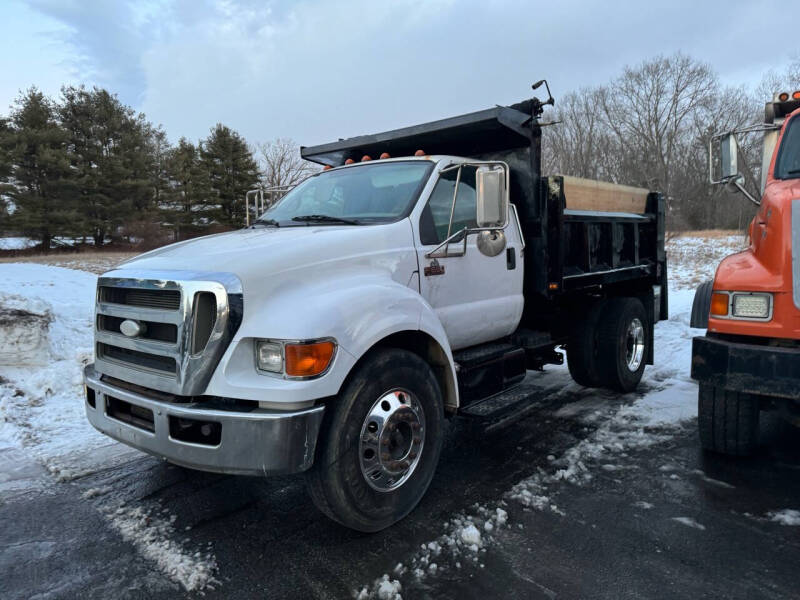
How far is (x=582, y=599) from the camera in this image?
8.27 ft

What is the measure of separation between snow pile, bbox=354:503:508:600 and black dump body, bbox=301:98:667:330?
7.18 ft

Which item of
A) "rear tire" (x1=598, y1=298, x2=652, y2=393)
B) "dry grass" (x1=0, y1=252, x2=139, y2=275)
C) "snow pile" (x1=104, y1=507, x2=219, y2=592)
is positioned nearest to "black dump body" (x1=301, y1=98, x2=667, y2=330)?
"rear tire" (x1=598, y1=298, x2=652, y2=393)

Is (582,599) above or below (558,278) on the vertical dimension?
below

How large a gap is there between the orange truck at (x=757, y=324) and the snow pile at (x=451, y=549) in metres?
1.81

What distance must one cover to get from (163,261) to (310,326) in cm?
112

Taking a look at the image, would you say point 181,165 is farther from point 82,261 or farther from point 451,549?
point 451,549

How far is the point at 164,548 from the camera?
9.73 ft

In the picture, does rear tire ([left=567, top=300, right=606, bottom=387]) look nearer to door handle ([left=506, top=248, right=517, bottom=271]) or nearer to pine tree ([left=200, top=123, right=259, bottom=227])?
door handle ([left=506, top=248, right=517, bottom=271])

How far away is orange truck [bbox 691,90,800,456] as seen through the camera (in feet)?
11.2

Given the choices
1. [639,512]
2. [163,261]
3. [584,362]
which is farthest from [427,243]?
[584,362]

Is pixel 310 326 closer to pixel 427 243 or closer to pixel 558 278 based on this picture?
pixel 427 243

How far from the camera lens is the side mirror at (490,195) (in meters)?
3.57

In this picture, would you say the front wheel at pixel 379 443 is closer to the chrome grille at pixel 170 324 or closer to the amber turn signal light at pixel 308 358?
the amber turn signal light at pixel 308 358

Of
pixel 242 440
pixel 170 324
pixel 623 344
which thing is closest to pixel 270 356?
pixel 242 440
